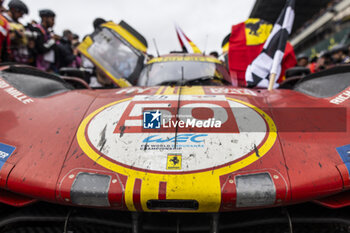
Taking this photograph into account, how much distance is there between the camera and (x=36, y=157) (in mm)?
1204

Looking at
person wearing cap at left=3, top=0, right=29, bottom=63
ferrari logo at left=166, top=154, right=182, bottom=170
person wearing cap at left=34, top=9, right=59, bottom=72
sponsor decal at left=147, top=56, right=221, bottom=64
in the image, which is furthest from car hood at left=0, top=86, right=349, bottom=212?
person wearing cap at left=34, top=9, right=59, bottom=72

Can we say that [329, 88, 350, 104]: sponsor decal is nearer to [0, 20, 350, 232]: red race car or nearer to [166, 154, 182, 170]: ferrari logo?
[0, 20, 350, 232]: red race car

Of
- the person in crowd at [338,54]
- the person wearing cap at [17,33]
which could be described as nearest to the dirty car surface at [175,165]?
the person wearing cap at [17,33]

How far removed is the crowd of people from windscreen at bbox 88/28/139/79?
133 cm

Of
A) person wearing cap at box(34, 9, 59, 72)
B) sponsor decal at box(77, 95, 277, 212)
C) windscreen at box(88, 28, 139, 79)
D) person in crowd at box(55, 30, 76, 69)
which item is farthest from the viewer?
person in crowd at box(55, 30, 76, 69)

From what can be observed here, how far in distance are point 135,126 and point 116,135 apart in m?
0.12

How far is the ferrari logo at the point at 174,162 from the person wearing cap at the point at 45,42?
3815 millimetres

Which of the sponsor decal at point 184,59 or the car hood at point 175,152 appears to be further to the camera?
the sponsor decal at point 184,59

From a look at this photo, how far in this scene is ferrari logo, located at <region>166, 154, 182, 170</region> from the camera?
111 cm

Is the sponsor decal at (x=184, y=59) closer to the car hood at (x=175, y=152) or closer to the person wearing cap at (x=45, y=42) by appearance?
the car hood at (x=175, y=152)

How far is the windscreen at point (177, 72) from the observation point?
2496 millimetres

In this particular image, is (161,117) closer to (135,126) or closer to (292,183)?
(135,126)

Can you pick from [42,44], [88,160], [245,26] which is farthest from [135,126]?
[42,44]

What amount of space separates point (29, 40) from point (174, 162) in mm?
3824
